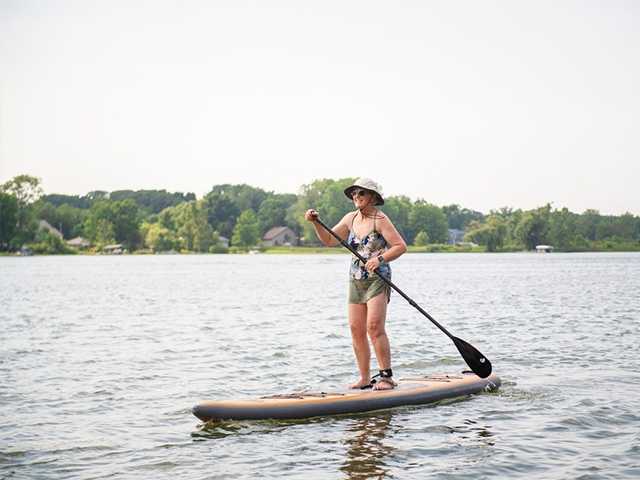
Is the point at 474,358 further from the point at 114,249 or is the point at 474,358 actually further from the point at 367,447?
the point at 114,249

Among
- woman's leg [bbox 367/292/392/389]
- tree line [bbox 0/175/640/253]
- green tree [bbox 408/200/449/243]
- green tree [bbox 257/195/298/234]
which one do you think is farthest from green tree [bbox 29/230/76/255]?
woman's leg [bbox 367/292/392/389]

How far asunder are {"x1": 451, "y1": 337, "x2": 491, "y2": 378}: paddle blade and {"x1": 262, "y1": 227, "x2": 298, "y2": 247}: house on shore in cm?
15095

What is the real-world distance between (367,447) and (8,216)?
4553 inches

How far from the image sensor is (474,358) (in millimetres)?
10172

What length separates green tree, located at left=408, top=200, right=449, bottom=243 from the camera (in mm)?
159000

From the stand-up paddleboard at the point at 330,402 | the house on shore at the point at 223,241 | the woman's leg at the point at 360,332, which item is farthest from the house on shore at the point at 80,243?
the woman's leg at the point at 360,332

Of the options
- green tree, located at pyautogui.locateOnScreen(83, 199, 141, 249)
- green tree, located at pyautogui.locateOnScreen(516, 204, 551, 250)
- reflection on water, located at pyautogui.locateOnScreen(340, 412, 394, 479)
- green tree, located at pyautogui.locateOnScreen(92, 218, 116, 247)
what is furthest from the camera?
green tree, located at pyautogui.locateOnScreen(516, 204, 551, 250)

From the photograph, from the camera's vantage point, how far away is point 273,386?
1178cm

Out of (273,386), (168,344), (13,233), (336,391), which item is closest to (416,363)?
(273,386)

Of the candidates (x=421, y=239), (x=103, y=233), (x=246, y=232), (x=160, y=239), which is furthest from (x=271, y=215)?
(x=103, y=233)

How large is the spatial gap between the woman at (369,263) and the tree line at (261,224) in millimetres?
116564

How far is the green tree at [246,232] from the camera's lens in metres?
150

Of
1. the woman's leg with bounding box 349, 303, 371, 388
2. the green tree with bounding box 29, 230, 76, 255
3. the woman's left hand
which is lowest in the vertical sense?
the woman's leg with bounding box 349, 303, 371, 388

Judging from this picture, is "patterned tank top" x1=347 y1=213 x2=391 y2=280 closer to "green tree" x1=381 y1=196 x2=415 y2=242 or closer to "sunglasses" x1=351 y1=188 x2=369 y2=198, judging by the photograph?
"sunglasses" x1=351 y1=188 x2=369 y2=198
